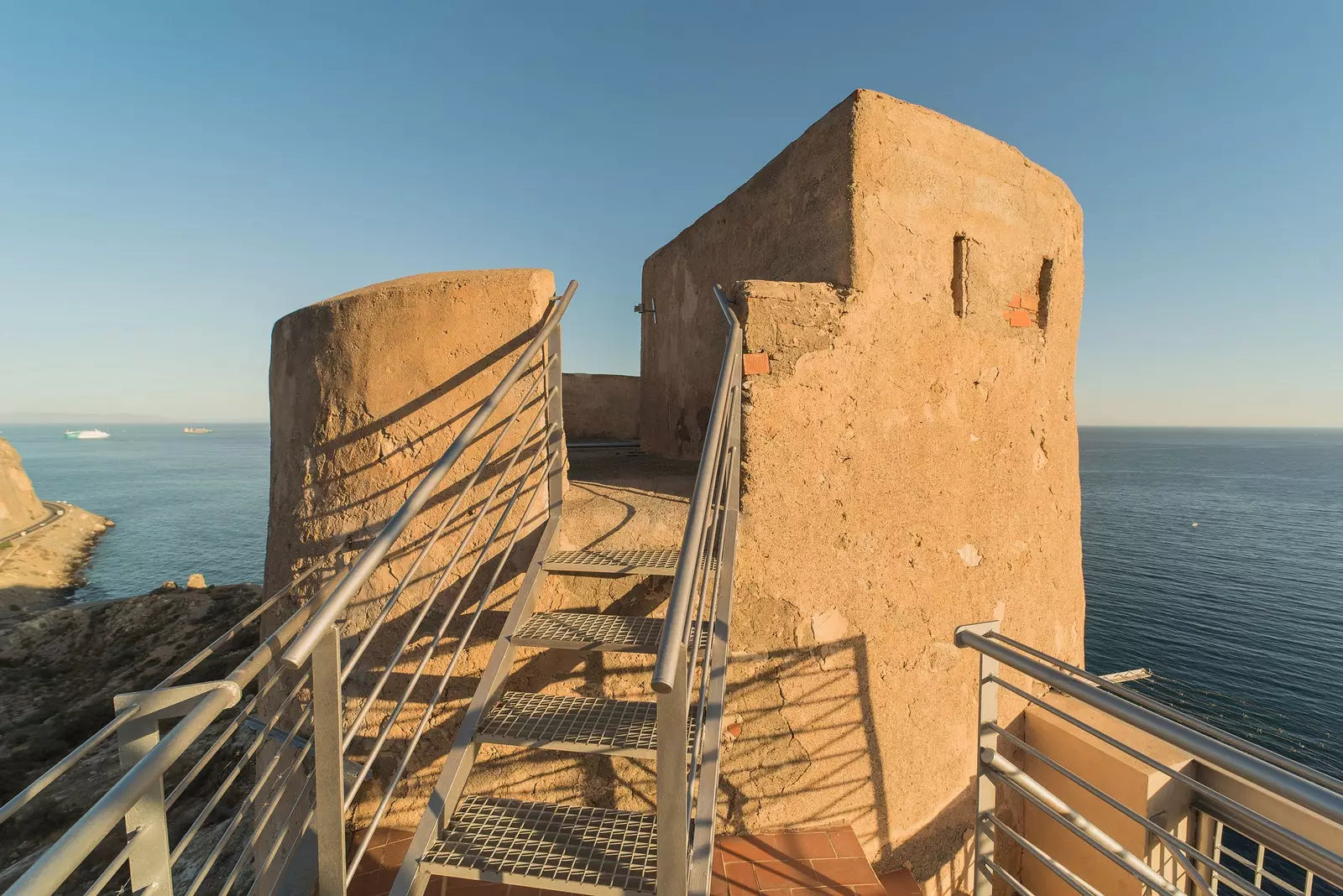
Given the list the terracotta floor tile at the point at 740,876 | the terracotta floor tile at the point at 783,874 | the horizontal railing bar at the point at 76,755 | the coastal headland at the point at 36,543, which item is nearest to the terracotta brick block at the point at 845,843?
the terracotta floor tile at the point at 783,874

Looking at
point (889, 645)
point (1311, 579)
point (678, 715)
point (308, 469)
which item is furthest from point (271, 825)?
point (1311, 579)

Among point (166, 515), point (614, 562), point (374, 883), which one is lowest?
point (166, 515)

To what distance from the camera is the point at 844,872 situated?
9.14ft

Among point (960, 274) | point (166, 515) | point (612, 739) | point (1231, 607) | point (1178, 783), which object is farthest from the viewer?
point (166, 515)

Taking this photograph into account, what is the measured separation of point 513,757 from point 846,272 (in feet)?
9.33

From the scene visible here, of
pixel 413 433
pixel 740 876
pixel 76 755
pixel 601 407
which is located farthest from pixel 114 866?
→ pixel 601 407

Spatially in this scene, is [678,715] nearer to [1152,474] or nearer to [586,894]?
[586,894]

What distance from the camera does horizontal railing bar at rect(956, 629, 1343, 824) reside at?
61.5 inches

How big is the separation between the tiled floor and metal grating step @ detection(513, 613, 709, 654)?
1024mm

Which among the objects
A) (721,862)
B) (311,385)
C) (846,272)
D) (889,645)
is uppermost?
(846,272)

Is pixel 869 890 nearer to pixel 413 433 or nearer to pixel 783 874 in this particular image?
pixel 783 874

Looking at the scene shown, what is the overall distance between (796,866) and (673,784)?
1.71 m

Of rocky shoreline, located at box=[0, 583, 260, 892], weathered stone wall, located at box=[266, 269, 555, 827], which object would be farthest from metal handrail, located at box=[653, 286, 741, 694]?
rocky shoreline, located at box=[0, 583, 260, 892]

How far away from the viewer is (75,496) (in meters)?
59.7
